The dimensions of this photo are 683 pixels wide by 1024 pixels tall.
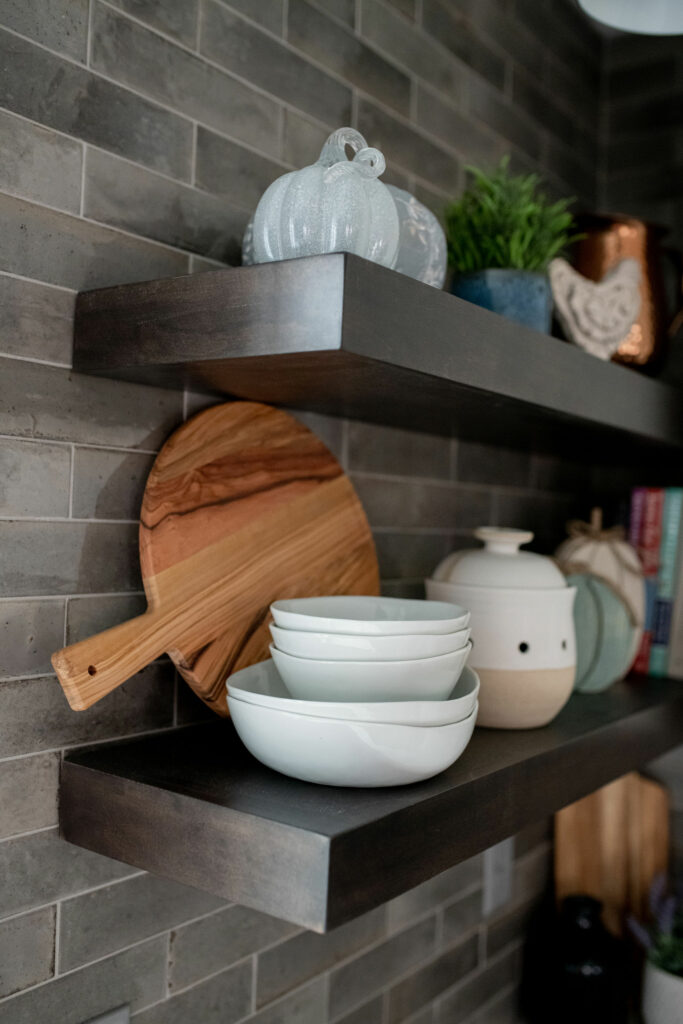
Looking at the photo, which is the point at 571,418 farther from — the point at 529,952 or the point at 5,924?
the point at 529,952

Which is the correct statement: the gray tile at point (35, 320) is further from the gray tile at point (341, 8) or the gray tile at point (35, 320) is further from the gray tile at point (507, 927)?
the gray tile at point (507, 927)

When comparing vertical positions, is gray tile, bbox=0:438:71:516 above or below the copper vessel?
below

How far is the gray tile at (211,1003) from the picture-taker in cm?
93

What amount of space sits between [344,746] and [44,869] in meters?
0.31

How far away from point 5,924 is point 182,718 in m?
0.25

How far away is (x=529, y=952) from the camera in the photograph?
165cm

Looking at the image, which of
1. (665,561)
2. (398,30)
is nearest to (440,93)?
(398,30)

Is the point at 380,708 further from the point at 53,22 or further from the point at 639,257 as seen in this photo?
the point at 639,257

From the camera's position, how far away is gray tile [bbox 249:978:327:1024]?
3.51ft

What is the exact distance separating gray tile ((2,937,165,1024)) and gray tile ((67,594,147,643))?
310mm

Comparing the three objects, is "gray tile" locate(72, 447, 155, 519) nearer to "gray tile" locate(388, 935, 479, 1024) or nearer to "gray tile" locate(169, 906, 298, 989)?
"gray tile" locate(169, 906, 298, 989)

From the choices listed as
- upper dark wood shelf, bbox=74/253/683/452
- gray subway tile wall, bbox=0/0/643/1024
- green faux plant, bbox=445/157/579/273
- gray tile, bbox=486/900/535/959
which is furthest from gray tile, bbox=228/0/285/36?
gray tile, bbox=486/900/535/959

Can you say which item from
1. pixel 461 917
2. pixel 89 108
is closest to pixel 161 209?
pixel 89 108

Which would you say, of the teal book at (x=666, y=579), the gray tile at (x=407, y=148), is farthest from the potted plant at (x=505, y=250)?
the teal book at (x=666, y=579)
